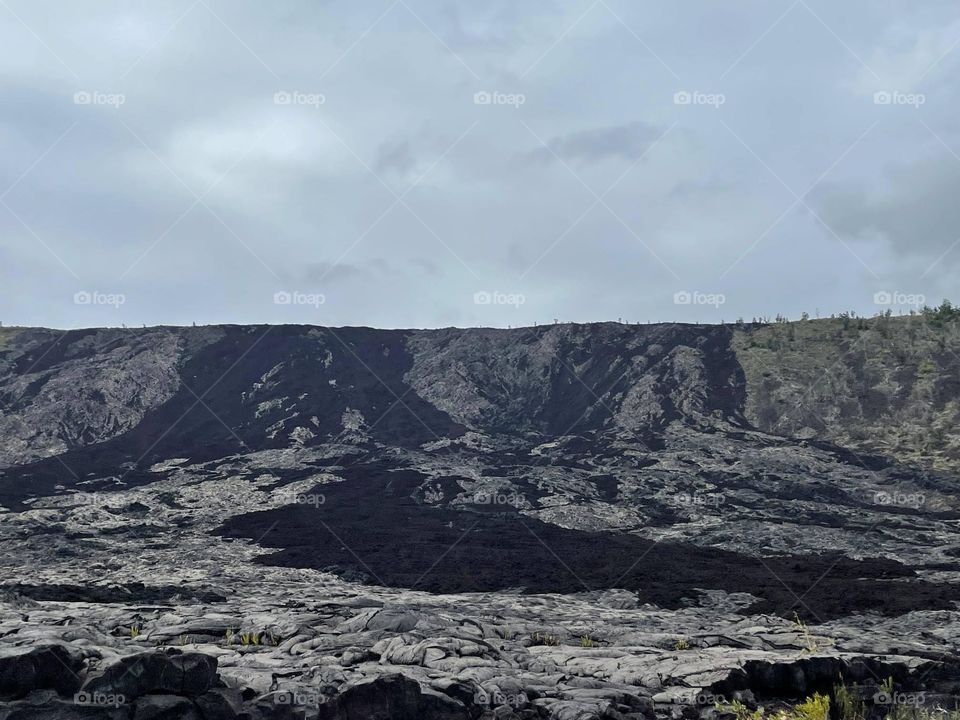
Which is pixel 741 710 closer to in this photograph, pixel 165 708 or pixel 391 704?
pixel 391 704

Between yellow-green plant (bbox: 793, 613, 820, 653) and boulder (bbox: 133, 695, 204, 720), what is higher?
boulder (bbox: 133, 695, 204, 720)

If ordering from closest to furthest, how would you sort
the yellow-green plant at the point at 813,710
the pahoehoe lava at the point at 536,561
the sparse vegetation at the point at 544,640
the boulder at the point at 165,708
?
the boulder at the point at 165,708 → the yellow-green plant at the point at 813,710 → the sparse vegetation at the point at 544,640 → the pahoehoe lava at the point at 536,561

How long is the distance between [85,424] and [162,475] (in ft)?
71.6

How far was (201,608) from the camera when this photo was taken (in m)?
24.2

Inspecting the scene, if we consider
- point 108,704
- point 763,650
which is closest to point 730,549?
point 763,650

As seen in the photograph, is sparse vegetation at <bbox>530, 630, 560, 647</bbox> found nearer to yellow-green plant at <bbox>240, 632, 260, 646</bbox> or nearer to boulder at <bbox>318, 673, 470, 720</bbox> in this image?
boulder at <bbox>318, 673, 470, 720</bbox>

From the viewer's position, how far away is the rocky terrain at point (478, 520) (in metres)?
16.1

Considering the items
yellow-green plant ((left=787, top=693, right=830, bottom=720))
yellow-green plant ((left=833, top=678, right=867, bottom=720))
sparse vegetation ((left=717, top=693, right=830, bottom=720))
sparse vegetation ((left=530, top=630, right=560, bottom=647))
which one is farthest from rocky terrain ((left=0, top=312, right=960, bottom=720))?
yellow-green plant ((left=787, top=693, right=830, bottom=720))

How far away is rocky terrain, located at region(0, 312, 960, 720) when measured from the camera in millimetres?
16141

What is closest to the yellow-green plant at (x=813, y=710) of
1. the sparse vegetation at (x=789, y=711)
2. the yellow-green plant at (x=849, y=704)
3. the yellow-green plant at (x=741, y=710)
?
the sparse vegetation at (x=789, y=711)

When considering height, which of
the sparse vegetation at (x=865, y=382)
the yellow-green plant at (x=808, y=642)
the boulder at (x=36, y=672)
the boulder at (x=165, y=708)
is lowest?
the yellow-green plant at (x=808, y=642)

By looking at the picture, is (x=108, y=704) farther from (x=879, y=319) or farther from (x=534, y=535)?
(x=879, y=319)

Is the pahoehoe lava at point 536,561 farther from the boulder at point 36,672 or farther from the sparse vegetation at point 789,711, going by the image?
the boulder at point 36,672

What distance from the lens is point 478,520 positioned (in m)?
47.5
